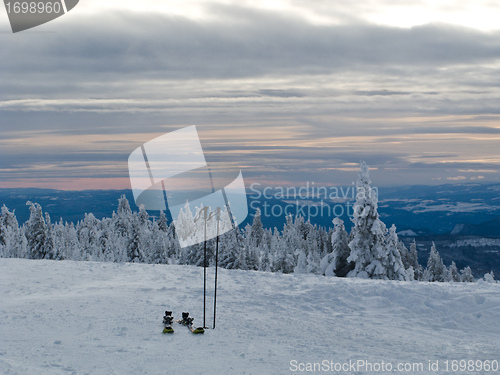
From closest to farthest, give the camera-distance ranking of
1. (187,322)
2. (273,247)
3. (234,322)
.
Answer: (187,322)
(234,322)
(273,247)

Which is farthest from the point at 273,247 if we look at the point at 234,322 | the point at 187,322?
the point at 187,322

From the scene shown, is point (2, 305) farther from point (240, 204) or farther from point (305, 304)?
point (305, 304)

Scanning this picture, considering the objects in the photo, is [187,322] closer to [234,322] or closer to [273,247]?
[234,322]

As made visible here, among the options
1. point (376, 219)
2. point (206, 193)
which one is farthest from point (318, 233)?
point (206, 193)

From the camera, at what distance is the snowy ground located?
8.55 m

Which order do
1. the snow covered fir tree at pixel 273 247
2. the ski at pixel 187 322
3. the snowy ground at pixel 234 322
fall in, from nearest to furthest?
the snowy ground at pixel 234 322
the ski at pixel 187 322
the snow covered fir tree at pixel 273 247

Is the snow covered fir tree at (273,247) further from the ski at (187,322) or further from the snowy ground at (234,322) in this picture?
the ski at (187,322)

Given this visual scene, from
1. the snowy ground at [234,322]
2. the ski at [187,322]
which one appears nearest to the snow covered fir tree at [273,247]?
the snowy ground at [234,322]

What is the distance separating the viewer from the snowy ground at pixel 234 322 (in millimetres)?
8555

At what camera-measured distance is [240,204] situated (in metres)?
13.5

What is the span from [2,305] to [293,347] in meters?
7.50

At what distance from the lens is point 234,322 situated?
11.2 metres

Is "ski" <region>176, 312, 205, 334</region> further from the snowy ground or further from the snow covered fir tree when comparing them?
the snow covered fir tree

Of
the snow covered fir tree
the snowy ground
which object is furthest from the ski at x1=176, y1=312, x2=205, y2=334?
the snow covered fir tree
